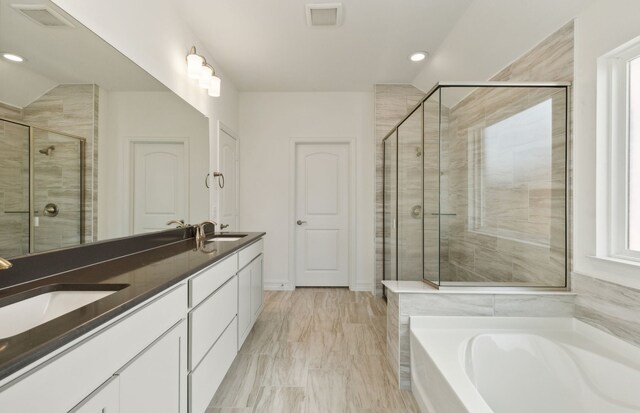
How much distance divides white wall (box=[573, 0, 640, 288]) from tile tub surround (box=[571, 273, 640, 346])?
0.04 m

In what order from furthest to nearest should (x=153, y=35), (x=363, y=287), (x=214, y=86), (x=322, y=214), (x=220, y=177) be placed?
1. (x=322, y=214)
2. (x=363, y=287)
3. (x=220, y=177)
4. (x=214, y=86)
5. (x=153, y=35)

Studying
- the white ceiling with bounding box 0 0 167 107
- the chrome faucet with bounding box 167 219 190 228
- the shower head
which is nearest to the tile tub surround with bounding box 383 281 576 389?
the chrome faucet with bounding box 167 219 190 228

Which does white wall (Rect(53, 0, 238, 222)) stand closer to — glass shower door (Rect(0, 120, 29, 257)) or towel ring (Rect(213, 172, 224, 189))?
towel ring (Rect(213, 172, 224, 189))

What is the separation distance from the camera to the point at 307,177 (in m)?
4.07

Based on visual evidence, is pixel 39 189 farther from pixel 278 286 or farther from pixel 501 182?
pixel 278 286

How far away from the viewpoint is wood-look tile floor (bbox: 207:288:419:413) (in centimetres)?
178

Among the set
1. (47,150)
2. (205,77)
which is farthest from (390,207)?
(47,150)

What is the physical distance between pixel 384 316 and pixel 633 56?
2564 mm

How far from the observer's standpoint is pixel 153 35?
202 centimetres

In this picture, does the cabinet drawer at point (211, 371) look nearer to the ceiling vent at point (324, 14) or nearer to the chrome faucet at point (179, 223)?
the chrome faucet at point (179, 223)

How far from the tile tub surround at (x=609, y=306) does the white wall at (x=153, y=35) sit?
278 centimetres

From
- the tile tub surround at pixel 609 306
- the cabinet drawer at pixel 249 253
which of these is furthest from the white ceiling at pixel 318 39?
the tile tub surround at pixel 609 306

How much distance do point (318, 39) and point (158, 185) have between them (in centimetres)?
181

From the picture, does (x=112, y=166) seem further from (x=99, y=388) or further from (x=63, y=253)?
(x=99, y=388)
